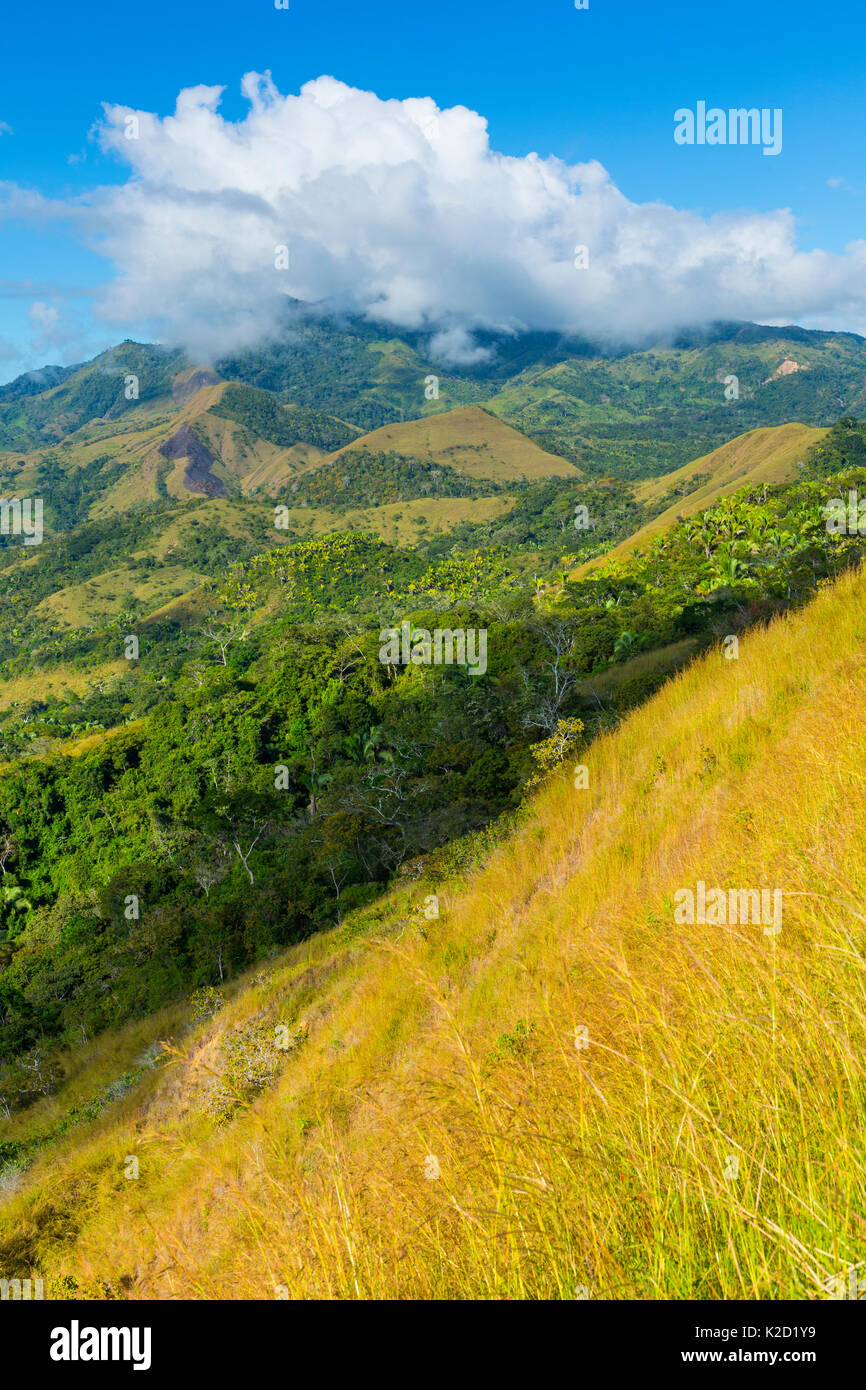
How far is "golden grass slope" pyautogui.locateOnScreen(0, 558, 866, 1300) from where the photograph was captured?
6.12ft

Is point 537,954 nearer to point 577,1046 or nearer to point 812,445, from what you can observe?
point 577,1046

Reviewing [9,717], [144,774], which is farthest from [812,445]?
[9,717]

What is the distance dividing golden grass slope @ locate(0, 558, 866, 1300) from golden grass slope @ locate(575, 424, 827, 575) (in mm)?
86107

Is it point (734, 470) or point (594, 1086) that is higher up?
point (734, 470)

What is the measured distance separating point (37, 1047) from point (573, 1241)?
25571 millimetres

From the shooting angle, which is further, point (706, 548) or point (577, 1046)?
point (706, 548)

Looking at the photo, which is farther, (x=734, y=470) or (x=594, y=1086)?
(x=734, y=470)

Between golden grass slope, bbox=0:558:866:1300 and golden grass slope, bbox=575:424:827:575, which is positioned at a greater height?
golden grass slope, bbox=575:424:827:575

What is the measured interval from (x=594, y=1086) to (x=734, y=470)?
156m

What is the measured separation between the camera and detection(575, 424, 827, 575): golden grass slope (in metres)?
111

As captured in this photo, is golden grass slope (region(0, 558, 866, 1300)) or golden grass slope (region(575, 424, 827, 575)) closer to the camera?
golden grass slope (region(0, 558, 866, 1300))

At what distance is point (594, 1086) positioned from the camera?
2.27 m

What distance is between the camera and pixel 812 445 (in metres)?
119

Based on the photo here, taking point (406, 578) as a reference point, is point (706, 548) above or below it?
below
